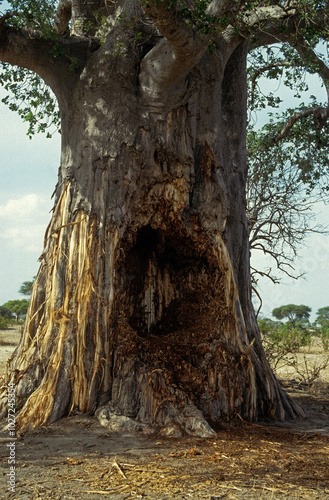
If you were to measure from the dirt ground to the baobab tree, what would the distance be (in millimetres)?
375

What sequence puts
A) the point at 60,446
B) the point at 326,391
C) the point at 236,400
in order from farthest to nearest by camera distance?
1. the point at 326,391
2. the point at 236,400
3. the point at 60,446

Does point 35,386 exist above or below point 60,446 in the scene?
above

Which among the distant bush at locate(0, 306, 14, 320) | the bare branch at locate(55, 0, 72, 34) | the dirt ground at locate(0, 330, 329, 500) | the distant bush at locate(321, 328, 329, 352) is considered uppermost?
the bare branch at locate(55, 0, 72, 34)

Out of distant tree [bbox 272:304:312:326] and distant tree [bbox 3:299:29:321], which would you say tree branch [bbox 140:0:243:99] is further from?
distant tree [bbox 272:304:312:326]

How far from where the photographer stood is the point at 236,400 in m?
5.92

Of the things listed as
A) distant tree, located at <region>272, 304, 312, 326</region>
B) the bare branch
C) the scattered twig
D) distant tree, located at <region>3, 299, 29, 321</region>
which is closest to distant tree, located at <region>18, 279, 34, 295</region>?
distant tree, located at <region>3, 299, 29, 321</region>

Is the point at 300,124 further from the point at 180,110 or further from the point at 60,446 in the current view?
the point at 60,446

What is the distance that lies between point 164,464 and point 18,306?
2461cm

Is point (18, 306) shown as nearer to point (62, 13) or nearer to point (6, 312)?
point (6, 312)

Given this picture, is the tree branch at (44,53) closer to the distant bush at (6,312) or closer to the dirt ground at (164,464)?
the dirt ground at (164,464)

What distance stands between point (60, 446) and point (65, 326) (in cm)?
135

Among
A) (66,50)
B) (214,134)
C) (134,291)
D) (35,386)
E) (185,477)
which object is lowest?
(185,477)

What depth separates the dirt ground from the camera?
3.55 meters

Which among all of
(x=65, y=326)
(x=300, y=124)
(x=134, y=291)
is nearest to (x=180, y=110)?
(x=134, y=291)
